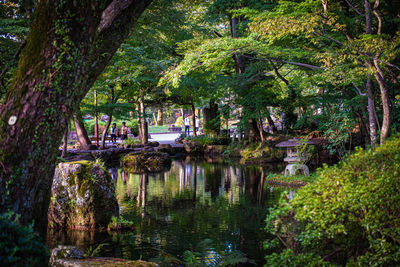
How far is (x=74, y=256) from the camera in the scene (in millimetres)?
4523

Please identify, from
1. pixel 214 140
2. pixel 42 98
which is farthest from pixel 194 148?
pixel 42 98

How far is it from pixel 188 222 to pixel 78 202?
210 cm

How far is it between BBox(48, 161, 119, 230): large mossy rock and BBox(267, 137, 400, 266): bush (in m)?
3.62

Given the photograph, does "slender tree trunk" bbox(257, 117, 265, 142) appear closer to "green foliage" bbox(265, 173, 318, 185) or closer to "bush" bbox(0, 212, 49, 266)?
"green foliage" bbox(265, 173, 318, 185)

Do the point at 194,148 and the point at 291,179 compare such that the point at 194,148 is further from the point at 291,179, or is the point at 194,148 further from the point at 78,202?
the point at 78,202

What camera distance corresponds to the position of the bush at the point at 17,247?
2.14 m

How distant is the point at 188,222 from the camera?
7.21 metres

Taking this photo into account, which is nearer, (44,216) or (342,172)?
(44,216)

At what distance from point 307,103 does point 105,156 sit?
10140 millimetres

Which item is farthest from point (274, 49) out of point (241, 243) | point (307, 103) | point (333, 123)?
point (241, 243)

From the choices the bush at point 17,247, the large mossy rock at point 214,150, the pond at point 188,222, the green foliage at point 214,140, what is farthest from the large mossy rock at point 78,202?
the green foliage at point 214,140

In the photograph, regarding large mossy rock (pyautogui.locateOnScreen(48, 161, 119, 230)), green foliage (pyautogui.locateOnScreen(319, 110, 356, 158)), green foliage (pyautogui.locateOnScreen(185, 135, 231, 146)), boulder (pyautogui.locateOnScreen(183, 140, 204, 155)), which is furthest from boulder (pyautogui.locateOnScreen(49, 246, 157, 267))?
green foliage (pyautogui.locateOnScreen(185, 135, 231, 146))

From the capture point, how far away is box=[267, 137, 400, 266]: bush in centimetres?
379

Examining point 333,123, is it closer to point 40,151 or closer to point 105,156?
point 105,156
